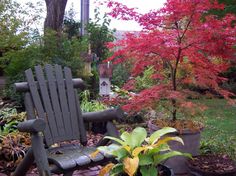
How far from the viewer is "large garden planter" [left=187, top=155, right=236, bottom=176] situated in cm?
305

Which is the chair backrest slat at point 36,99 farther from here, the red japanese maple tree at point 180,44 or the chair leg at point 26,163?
the red japanese maple tree at point 180,44

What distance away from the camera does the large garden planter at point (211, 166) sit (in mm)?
3055

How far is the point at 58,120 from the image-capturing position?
2871mm

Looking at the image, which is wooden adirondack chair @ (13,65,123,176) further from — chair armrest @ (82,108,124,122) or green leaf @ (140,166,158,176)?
green leaf @ (140,166,158,176)

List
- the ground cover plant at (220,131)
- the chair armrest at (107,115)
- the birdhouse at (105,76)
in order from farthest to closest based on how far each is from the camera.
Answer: the birdhouse at (105,76) < the ground cover plant at (220,131) < the chair armrest at (107,115)

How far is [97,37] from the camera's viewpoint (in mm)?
8781

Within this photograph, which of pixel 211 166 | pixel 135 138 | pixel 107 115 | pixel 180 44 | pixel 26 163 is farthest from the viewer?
pixel 180 44

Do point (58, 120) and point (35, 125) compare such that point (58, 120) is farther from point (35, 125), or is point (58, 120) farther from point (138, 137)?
point (138, 137)

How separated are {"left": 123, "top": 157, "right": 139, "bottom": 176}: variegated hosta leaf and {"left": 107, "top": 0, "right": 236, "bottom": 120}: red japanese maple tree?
1301 millimetres

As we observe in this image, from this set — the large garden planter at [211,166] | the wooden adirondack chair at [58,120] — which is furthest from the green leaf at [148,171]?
the large garden planter at [211,166]

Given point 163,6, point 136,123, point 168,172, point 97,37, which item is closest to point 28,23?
point 97,37

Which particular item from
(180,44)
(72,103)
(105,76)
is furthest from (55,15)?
(72,103)

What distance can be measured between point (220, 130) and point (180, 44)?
2561 mm

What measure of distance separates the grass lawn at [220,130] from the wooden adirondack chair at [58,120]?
148cm
